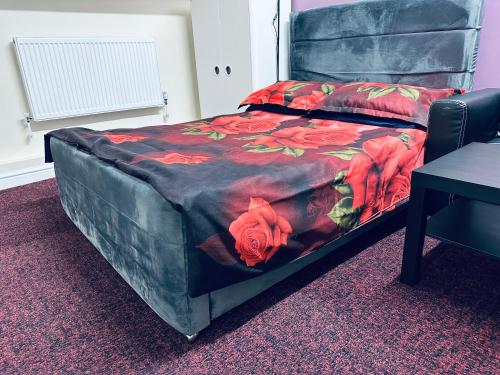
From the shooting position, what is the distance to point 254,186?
1035 millimetres

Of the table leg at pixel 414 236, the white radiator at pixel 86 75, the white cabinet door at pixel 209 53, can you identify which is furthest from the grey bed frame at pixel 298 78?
the white radiator at pixel 86 75

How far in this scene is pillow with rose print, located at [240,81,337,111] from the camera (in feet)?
6.89

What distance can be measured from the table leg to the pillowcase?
25.1 inches

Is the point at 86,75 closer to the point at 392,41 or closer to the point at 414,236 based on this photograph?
the point at 392,41

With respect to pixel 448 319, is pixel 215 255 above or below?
above

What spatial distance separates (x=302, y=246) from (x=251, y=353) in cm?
33

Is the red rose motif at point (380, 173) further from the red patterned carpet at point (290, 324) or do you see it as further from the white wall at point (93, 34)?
the white wall at point (93, 34)

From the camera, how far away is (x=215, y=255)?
95cm

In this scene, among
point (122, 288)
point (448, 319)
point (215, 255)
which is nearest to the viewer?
point (215, 255)

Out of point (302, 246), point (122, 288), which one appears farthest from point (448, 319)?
point (122, 288)

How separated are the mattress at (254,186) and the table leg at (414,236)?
0.17 meters

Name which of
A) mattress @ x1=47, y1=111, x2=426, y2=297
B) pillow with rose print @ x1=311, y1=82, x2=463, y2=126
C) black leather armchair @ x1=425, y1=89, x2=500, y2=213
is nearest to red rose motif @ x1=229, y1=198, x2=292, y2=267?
mattress @ x1=47, y1=111, x2=426, y2=297

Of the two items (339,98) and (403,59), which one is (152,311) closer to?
(339,98)

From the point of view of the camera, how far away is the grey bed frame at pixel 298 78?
100 centimetres
